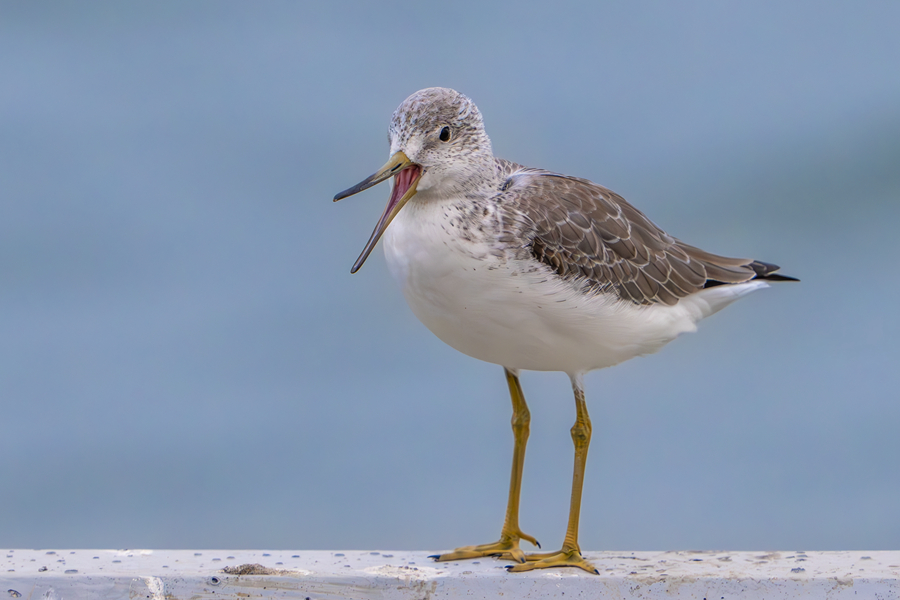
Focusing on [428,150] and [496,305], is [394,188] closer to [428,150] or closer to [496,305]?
[428,150]

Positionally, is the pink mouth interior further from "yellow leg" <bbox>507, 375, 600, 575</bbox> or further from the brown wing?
"yellow leg" <bbox>507, 375, 600, 575</bbox>

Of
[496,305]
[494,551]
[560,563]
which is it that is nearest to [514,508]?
[494,551]

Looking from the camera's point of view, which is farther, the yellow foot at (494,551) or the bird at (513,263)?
the yellow foot at (494,551)

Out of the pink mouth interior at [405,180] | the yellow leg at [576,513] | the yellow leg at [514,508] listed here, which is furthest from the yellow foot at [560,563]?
the pink mouth interior at [405,180]

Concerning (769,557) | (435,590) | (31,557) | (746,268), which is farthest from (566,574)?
(31,557)

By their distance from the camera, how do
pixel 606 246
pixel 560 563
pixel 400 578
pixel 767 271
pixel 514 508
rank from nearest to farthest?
pixel 400 578
pixel 560 563
pixel 606 246
pixel 514 508
pixel 767 271

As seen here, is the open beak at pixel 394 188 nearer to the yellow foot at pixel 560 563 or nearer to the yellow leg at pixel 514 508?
the yellow leg at pixel 514 508

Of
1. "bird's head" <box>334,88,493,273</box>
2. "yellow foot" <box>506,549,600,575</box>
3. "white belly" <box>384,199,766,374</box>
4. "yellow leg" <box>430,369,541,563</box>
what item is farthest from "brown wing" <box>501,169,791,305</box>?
"yellow foot" <box>506,549,600,575</box>
